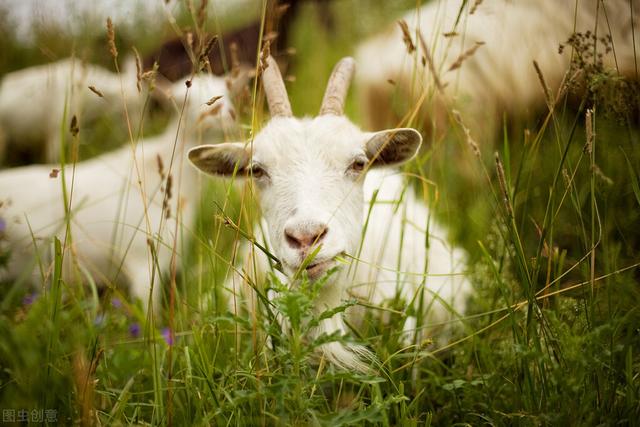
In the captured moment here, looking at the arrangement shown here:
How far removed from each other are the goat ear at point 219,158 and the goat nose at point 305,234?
0.60m

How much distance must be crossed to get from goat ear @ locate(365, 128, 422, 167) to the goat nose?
508mm

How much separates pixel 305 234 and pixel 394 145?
0.80m

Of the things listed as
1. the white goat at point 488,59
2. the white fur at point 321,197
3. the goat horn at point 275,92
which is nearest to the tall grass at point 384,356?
the white fur at point 321,197

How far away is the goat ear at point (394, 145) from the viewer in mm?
2357

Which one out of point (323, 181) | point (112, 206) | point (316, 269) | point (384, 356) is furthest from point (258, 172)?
point (112, 206)

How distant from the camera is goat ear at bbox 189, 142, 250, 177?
8.15ft

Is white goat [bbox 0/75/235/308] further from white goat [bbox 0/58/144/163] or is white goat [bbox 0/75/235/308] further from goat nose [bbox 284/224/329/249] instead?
goat nose [bbox 284/224/329/249]

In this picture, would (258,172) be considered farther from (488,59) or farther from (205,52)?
(488,59)

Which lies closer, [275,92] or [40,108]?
[275,92]

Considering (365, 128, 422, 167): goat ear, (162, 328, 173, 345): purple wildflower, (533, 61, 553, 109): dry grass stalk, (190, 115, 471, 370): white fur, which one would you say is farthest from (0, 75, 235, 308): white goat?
(533, 61, 553, 109): dry grass stalk

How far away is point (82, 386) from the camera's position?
1.55m

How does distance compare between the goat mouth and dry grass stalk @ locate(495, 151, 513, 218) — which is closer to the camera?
dry grass stalk @ locate(495, 151, 513, 218)

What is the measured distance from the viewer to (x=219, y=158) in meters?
2.61

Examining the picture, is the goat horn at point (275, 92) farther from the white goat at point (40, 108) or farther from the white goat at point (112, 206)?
the white goat at point (40, 108)
